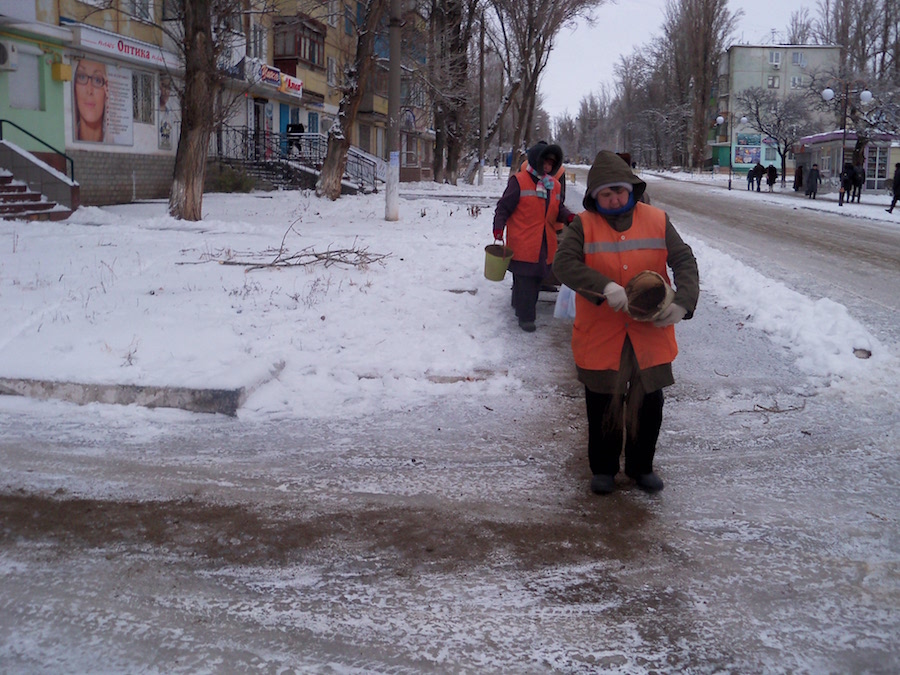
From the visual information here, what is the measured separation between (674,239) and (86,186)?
21031mm

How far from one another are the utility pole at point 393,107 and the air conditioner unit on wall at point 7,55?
8541 mm

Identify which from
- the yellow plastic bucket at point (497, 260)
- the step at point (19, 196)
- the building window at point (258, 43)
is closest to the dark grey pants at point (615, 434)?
the yellow plastic bucket at point (497, 260)

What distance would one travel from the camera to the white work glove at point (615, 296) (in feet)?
13.1

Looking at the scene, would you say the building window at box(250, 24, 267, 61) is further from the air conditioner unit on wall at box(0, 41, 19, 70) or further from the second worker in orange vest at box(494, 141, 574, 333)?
the second worker in orange vest at box(494, 141, 574, 333)

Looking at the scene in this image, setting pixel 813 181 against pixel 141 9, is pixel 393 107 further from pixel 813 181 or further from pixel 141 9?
pixel 813 181

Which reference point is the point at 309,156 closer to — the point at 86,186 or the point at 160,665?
the point at 86,186

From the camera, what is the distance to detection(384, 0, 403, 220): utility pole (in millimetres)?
17125

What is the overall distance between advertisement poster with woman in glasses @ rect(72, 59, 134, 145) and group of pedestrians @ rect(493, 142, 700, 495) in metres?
20.8

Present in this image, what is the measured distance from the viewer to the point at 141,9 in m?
23.1

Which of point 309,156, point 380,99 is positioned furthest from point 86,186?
point 380,99

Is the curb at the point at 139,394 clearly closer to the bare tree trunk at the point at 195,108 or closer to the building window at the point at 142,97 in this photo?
the bare tree trunk at the point at 195,108

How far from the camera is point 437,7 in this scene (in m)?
33.4

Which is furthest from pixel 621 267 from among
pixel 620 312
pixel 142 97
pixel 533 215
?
pixel 142 97

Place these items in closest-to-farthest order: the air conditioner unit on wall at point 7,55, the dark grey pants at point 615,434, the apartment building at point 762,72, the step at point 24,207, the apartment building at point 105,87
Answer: the dark grey pants at point 615,434 < the step at point 24,207 < the air conditioner unit on wall at point 7,55 < the apartment building at point 105,87 < the apartment building at point 762,72
